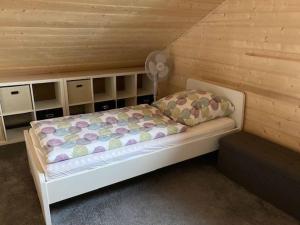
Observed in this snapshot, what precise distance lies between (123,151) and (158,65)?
1.67 m

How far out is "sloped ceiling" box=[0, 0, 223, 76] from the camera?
2.33m

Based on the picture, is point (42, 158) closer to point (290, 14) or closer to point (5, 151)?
point (5, 151)

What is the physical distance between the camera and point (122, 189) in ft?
7.98

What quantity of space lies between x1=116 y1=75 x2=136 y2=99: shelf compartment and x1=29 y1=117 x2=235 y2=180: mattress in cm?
155

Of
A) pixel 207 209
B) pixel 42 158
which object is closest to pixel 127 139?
pixel 42 158

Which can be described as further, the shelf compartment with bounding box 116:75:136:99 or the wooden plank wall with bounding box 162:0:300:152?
the shelf compartment with bounding box 116:75:136:99

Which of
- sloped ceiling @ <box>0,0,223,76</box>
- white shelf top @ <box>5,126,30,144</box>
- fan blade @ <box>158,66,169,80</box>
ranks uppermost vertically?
sloped ceiling @ <box>0,0,223,76</box>

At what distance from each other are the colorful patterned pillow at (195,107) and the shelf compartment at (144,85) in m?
1.20

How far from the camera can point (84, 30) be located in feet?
9.14

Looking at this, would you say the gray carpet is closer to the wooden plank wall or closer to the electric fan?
the wooden plank wall

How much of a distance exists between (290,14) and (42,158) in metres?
2.37

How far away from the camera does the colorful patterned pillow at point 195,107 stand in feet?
8.81

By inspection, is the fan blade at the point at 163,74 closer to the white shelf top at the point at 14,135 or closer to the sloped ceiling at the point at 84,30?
the sloped ceiling at the point at 84,30

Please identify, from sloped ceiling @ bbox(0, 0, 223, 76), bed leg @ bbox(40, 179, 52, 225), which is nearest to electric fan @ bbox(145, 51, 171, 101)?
sloped ceiling @ bbox(0, 0, 223, 76)
